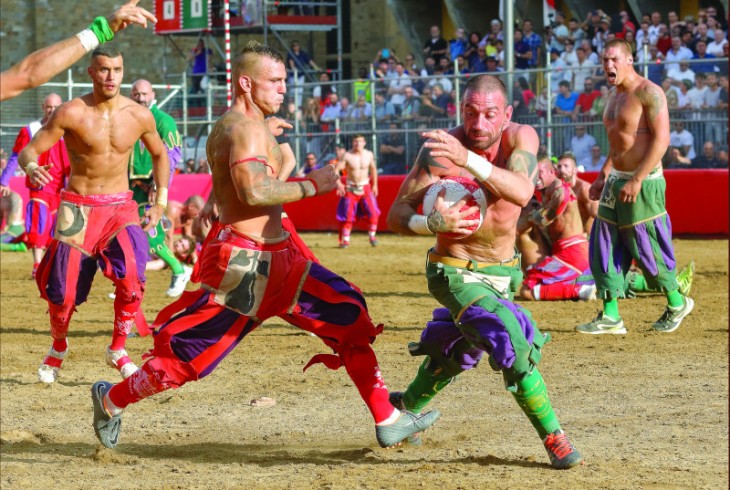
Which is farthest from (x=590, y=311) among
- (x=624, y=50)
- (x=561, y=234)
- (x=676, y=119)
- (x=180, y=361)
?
(x=676, y=119)

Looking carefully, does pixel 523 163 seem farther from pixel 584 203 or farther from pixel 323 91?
pixel 323 91

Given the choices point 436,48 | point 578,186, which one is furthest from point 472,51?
point 578,186

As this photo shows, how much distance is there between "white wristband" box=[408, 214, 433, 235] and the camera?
5.19m

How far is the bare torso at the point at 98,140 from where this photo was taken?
25.6 ft

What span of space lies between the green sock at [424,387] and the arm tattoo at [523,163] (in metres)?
1.16

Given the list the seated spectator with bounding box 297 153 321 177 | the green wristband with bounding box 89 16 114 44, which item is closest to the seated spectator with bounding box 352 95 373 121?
the seated spectator with bounding box 297 153 321 177

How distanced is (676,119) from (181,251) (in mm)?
8168

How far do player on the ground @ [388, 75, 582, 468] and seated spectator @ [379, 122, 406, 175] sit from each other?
15.6m

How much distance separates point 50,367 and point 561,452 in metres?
3.93

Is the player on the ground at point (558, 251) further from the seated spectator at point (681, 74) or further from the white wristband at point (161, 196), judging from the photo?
the seated spectator at point (681, 74)

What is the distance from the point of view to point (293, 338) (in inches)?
385

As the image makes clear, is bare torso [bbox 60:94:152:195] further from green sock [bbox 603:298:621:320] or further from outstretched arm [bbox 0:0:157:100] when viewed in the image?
green sock [bbox 603:298:621:320]

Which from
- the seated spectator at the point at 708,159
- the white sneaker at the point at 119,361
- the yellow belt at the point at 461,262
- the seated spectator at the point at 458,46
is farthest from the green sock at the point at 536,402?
the seated spectator at the point at 458,46

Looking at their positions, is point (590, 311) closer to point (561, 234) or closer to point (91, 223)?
point (561, 234)
